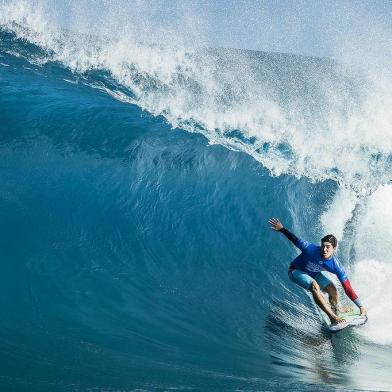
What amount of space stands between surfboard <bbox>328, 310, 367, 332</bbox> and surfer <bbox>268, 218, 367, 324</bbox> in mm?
52

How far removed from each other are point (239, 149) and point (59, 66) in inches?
216

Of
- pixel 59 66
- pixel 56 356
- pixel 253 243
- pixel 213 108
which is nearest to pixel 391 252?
pixel 253 243

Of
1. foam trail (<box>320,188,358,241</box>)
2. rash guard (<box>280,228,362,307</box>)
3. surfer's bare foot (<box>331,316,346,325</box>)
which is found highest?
foam trail (<box>320,188,358,241</box>)

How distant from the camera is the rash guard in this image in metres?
6.85

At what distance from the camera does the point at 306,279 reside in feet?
22.6

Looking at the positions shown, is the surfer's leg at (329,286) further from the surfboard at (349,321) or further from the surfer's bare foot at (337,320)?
the surfer's bare foot at (337,320)

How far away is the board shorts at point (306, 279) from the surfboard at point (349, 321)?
0.45 metres

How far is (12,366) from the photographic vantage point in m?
3.71

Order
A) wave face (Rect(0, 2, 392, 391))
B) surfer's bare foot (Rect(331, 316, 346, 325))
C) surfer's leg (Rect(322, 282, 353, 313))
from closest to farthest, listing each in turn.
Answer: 1. wave face (Rect(0, 2, 392, 391))
2. surfer's bare foot (Rect(331, 316, 346, 325))
3. surfer's leg (Rect(322, 282, 353, 313))

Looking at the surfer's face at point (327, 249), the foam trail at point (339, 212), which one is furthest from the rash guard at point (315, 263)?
the foam trail at point (339, 212)

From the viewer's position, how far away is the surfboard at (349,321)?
262 inches

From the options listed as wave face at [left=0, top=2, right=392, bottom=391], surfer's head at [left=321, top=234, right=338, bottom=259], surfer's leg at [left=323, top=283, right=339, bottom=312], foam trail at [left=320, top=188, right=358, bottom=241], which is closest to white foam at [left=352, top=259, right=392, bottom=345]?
wave face at [left=0, top=2, right=392, bottom=391]

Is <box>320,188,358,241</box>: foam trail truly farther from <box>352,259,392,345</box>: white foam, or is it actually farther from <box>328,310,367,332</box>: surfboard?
<box>328,310,367,332</box>: surfboard

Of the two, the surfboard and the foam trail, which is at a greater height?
the foam trail
